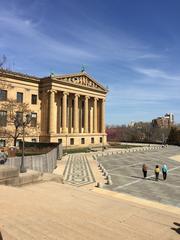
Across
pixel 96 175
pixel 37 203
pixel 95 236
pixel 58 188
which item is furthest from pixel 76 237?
pixel 96 175

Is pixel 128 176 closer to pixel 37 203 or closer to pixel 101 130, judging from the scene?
pixel 37 203

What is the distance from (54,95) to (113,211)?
5120 cm

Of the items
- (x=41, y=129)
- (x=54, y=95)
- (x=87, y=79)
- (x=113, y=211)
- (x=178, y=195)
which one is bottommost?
(x=178, y=195)

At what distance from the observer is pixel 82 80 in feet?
220

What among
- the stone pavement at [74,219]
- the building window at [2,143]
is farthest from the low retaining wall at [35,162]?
the building window at [2,143]

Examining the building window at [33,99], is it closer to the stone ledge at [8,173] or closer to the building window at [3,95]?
the building window at [3,95]

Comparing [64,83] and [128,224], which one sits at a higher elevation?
[64,83]

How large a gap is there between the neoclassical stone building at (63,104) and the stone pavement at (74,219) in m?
41.8

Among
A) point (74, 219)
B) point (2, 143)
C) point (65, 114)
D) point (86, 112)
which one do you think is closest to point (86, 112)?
point (86, 112)

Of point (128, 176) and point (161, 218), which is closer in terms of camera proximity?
point (161, 218)

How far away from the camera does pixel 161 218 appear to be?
34.3 feet

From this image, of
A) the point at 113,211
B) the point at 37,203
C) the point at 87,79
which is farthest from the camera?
the point at 87,79

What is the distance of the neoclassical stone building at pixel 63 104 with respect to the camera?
189 feet

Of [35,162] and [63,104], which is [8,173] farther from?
[63,104]
